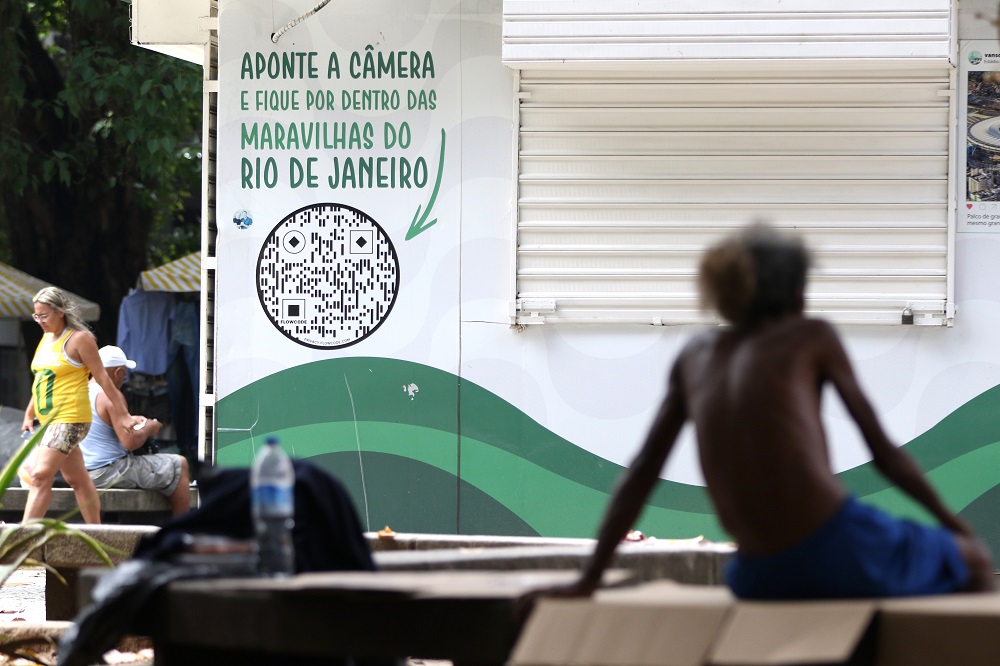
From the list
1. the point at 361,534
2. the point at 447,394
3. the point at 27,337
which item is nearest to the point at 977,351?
the point at 447,394

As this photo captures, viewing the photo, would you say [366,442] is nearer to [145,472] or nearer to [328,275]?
[328,275]

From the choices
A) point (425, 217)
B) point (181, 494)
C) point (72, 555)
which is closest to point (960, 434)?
point (425, 217)

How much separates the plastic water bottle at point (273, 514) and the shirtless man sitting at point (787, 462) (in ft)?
2.74

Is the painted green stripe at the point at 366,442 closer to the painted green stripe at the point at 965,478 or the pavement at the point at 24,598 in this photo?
the pavement at the point at 24,598

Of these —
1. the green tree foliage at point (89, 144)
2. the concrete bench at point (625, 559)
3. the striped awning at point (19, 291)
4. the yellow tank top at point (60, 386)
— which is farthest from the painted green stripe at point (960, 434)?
the striped awning at point (19, 291)

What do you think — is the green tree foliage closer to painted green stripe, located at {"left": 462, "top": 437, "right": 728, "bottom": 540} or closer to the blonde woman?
the blonde woman

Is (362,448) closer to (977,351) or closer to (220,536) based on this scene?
(977,351)

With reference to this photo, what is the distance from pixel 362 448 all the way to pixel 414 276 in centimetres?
111

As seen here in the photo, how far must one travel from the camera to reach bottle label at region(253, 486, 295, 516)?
12.8 ft

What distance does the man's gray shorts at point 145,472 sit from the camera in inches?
411

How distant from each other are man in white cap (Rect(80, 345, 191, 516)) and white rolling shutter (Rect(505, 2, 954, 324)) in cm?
343

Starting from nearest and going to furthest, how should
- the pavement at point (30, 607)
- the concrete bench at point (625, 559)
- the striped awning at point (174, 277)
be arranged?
the concrete bench at point (625, 559) → the pavement at point (30, 607) → the striped awning at point (174, 277)

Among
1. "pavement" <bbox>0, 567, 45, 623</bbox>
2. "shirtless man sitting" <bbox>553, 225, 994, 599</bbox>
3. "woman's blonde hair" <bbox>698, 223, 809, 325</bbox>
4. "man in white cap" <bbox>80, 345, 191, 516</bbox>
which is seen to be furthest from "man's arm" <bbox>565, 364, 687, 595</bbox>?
"man in white cap" <bbox>80, 345, 191, 516</bbox>

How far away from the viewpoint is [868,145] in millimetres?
8430
